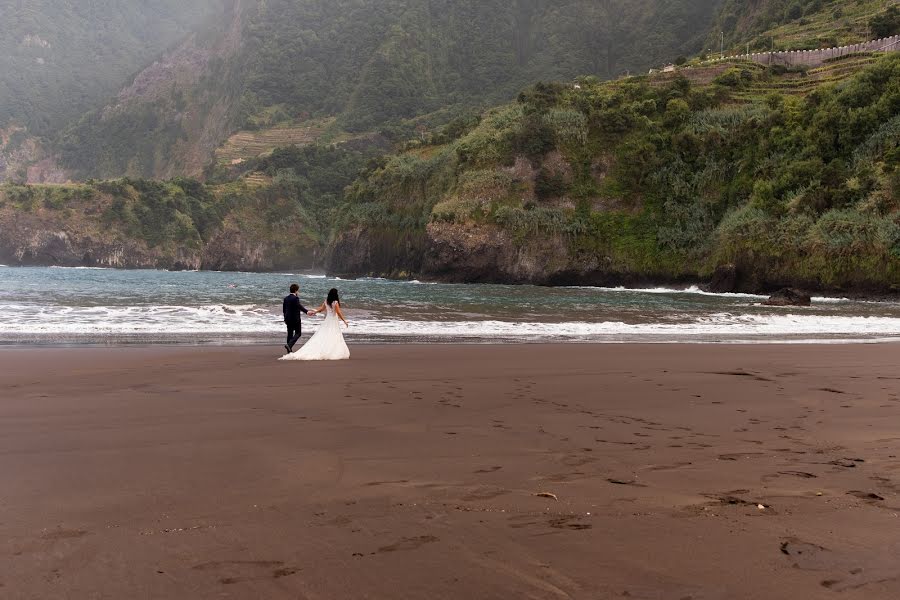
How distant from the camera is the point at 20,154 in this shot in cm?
18575

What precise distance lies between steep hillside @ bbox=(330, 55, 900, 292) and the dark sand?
41060mm

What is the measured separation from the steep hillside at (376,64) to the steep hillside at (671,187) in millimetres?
75150

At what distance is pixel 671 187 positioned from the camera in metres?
60.2

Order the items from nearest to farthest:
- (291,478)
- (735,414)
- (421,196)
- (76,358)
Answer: (291,478), (735,414), (76,358), (421,196)

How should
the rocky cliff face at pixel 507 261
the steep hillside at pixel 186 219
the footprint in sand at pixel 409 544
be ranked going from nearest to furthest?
the footprint in sand at pixel 409 544 < the rocky cliff face at pixel 507 261 < the steep hillside at pixel 186 219

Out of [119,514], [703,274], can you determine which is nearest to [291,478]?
[119,514]

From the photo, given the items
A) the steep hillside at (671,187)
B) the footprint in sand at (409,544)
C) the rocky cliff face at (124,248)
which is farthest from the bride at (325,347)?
the rocky cliff face at (124,248)

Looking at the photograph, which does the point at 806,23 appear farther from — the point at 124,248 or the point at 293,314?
the point at 124,248

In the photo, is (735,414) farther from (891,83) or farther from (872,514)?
(891,83)

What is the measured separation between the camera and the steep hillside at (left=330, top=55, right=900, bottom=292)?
153ft

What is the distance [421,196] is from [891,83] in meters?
42.2

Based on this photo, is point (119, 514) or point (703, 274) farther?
point (703, 274)

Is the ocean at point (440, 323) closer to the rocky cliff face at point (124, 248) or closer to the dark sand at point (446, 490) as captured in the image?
the dark sand at point (446, 490)

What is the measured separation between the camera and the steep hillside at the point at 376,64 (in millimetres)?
156375
